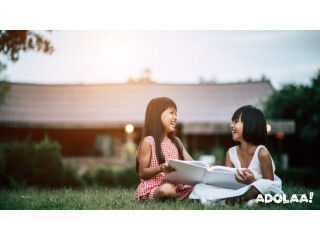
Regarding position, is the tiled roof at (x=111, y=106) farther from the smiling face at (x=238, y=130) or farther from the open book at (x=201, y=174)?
the open book at (x=201, y=174)

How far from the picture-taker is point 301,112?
36.8 feet

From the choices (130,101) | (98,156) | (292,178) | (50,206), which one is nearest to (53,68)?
(50,206)

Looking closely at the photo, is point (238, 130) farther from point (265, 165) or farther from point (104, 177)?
point (104, 177)

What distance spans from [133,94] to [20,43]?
6.63 meters

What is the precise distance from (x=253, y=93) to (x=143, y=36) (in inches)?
289

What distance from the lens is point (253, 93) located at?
495 inches

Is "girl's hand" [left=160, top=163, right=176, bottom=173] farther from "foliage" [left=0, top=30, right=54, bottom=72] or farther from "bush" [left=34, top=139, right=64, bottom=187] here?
"bush" [left=34, top=139, right=64, bottom=187]

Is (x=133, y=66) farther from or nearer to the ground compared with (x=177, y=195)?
farther from the ground

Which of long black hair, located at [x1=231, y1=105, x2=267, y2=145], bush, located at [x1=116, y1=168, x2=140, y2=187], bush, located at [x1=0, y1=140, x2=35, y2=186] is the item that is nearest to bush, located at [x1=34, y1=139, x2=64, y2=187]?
bush, located at [x1=0, y1=140, x2=35, y2=186]

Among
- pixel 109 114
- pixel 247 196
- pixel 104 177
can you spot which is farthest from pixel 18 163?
pixel 247 196

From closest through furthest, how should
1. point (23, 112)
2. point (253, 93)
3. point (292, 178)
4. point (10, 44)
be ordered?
point (10, 44)
point (292, 178)
point (253, 93)
point (23, 112)

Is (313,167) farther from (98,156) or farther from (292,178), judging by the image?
(98,156)

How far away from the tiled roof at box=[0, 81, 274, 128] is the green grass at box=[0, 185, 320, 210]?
6.90m

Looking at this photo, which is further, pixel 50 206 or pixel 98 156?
pixel 98 156
